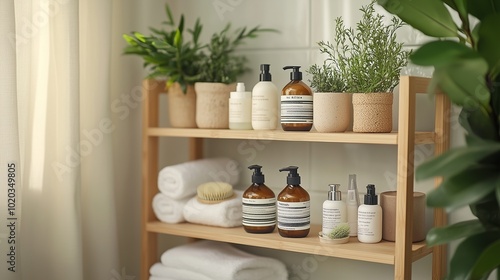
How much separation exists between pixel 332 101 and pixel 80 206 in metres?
0.68

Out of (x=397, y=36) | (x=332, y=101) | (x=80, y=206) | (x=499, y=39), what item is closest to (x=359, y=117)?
(x=332, y=101)

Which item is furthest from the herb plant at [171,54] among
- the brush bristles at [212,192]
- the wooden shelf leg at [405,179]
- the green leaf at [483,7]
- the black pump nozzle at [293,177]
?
the green leaf at [483,7]

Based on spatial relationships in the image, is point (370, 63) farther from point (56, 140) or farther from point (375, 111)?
point (56, 140)

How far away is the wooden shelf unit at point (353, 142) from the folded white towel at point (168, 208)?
0.06ft

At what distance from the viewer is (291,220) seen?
4.93 feet

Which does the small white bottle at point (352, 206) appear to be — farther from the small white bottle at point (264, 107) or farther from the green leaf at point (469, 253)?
the green leaf at point (469, 253)


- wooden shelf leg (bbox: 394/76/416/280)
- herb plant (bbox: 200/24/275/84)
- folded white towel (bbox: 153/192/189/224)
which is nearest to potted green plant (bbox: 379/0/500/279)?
wooden shelf leg (bbox: 394/76/416/280)

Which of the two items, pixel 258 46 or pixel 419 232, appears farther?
pixel 258 46

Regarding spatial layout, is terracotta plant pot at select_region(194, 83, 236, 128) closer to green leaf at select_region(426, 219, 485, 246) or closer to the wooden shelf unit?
the wooden shelf unit

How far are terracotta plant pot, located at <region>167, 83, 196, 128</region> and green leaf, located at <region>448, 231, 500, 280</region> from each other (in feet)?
2.83

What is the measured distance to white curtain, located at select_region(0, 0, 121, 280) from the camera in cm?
143

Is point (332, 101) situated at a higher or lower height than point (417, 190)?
higher

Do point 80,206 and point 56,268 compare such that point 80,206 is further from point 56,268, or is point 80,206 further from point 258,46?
point 258,46

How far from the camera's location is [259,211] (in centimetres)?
155
